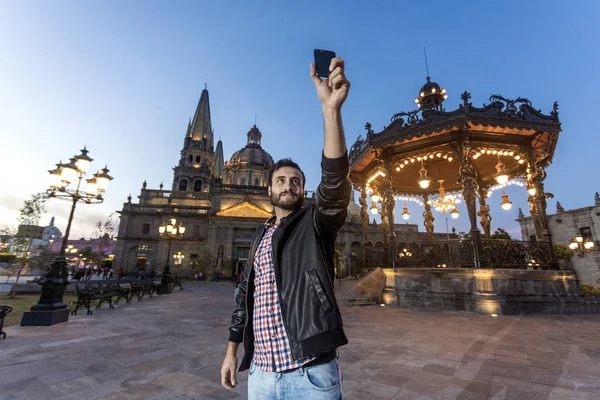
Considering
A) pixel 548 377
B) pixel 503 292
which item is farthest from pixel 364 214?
pixel 548 377

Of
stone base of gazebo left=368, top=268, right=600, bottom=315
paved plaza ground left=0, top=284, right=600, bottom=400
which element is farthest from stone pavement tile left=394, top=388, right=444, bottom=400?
stone base of gazebo left=368, top=268, right=600, bottom=315

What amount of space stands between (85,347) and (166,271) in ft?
41.1

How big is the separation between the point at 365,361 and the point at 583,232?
135ft

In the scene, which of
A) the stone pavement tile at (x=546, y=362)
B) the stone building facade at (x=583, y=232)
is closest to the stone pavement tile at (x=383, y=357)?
the stone pavement tile at (x=546, y=362)

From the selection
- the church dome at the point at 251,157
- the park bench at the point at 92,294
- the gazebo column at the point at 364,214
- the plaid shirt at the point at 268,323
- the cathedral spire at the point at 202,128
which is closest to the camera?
the plaid shirt at the point at 268,323

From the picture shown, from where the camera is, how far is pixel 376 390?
3094 millimetres

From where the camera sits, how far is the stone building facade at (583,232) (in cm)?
2839

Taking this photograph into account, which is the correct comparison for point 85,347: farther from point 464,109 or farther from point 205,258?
point 205,258

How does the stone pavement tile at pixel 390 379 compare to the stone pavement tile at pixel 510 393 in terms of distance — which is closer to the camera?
the stone pavement tile at pixel 510 393

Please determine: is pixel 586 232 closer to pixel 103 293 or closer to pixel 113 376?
pixel 113 376

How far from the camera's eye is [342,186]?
4.66 feet

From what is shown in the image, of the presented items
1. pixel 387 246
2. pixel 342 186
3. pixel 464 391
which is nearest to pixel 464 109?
pixel 387 246

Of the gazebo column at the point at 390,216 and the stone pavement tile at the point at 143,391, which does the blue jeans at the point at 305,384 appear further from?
the gazebo column at the point at 390,216

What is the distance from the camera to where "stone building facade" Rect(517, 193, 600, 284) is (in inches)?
1118
